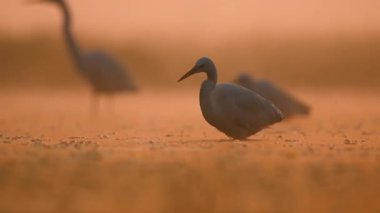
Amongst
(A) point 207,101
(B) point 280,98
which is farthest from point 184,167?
(B) point 280,98

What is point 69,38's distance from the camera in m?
18.0

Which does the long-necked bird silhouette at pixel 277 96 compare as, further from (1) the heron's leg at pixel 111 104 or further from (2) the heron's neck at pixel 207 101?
(1) the heron's leg at pixel 111 104

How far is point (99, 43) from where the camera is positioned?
32.8 meters

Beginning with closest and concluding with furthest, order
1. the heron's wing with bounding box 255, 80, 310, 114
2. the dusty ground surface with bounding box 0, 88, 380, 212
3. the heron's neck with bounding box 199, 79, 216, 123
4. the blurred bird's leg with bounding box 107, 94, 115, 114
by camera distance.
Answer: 1. the dusty ground surface with bounding box 0, 88, 380, 212
2. the heron's neck with bounding box 199, 79, 216, 123
3. the heron's wing with bounding box 255, 80, 310, 114
4. the blurred bird's leg with bounding box 107, 94, 115, 114

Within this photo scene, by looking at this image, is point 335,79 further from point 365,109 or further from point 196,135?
point 196,135

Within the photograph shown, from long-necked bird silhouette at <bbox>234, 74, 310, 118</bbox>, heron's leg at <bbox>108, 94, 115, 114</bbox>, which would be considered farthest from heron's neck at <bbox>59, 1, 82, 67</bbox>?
long-necked bird silhouette at <bbox>234, 74, 310, 118</bbox>

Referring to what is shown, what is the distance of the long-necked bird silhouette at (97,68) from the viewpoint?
18125mm

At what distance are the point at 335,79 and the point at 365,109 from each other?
32.8ft

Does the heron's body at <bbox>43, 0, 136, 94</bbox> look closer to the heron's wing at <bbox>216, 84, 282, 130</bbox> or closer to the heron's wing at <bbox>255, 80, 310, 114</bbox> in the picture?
the heron's wing at <bbox>255, 80, 310, 114</bbox>

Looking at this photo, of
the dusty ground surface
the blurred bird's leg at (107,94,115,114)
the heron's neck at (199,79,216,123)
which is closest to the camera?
the dusty ground surface

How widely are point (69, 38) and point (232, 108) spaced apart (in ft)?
23.1

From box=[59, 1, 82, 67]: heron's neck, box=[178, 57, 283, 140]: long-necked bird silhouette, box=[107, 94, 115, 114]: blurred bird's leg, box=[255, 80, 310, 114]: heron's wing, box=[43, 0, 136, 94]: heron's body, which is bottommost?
box=[107, 94, 115, 114]: blurred bird's leg

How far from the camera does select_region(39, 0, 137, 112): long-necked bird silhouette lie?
18.1m

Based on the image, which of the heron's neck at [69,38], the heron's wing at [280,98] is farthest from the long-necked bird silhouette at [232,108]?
the heron's neck at [69,38]
